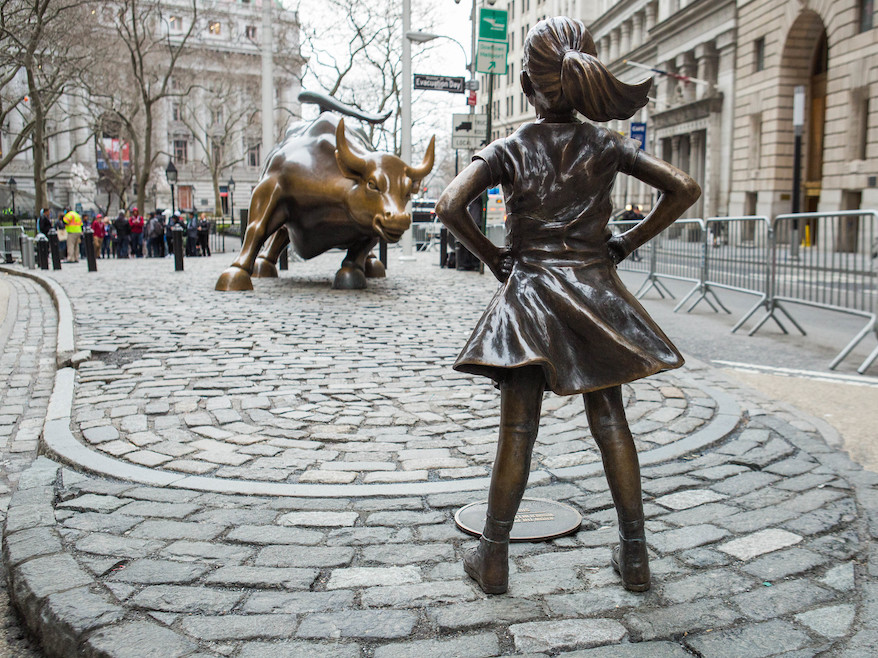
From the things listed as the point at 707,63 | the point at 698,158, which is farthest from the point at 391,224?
the point at 698,158

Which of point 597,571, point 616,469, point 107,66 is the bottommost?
point 597,571

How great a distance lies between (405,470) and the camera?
13.1ft

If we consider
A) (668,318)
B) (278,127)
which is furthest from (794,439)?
(278,127)

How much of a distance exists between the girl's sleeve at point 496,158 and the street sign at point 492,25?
48.5 feet

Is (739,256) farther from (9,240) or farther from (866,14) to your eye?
(9,240)

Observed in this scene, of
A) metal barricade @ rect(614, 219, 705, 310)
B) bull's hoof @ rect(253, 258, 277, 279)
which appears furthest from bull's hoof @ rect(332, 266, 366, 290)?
metal barricade @ rect(614, 219, 705, 310)

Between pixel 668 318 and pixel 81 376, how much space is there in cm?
736

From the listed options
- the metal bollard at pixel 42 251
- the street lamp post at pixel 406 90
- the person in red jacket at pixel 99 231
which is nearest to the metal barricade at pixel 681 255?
the street lamp post at pixel 406 90

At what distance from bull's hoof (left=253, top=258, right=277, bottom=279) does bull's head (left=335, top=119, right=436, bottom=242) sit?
3836 millimetres

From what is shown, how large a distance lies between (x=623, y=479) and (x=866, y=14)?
2679 cm

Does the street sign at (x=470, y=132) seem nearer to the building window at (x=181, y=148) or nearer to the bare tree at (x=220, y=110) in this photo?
the bare tree at (x=220, y=110)

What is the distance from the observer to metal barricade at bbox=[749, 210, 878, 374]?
740 cm

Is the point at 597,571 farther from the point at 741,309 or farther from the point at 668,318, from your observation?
the point at 741,309

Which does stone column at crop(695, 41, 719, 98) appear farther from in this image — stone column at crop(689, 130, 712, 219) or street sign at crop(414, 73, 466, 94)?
street sign at crop(414, 73, 466, 94)
